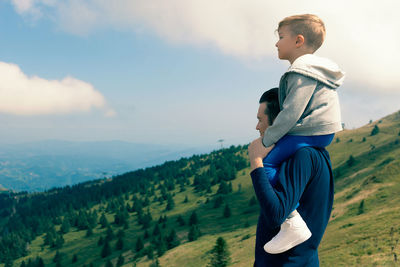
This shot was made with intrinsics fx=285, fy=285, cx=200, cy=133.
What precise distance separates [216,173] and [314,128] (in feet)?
608

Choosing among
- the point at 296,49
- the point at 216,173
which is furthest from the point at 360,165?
the point at 296,49

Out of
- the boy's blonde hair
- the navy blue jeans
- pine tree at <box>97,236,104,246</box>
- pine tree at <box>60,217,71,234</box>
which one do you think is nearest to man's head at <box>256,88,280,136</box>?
the navy blue jeans

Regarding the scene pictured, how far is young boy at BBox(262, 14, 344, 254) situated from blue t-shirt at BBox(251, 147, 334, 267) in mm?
115

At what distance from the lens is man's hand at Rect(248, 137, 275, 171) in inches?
114

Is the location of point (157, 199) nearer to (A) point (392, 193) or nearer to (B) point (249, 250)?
(B) point (249, 250)

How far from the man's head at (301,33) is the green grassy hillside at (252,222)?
1686 centimetres

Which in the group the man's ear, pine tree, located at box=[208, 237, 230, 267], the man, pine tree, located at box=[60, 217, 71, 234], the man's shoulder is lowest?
pine tree, located at box=[60, 217, 71, 234]

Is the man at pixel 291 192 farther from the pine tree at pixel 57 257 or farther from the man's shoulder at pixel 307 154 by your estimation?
the pine tree at pixel 57 257

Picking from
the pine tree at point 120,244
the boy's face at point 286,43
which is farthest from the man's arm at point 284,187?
the pine tree at point 120,244

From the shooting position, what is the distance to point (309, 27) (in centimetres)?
312

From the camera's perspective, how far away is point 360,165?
10212 cm

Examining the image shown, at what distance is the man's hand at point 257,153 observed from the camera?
2893mm

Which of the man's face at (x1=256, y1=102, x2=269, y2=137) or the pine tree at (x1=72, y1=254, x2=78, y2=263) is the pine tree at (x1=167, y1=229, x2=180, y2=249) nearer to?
the pine tree at (x1=72, y1=254, x2=78, y2=263)

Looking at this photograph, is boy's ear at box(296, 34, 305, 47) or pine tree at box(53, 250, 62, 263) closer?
boy's ear at box(296, 34, 305, 47)
